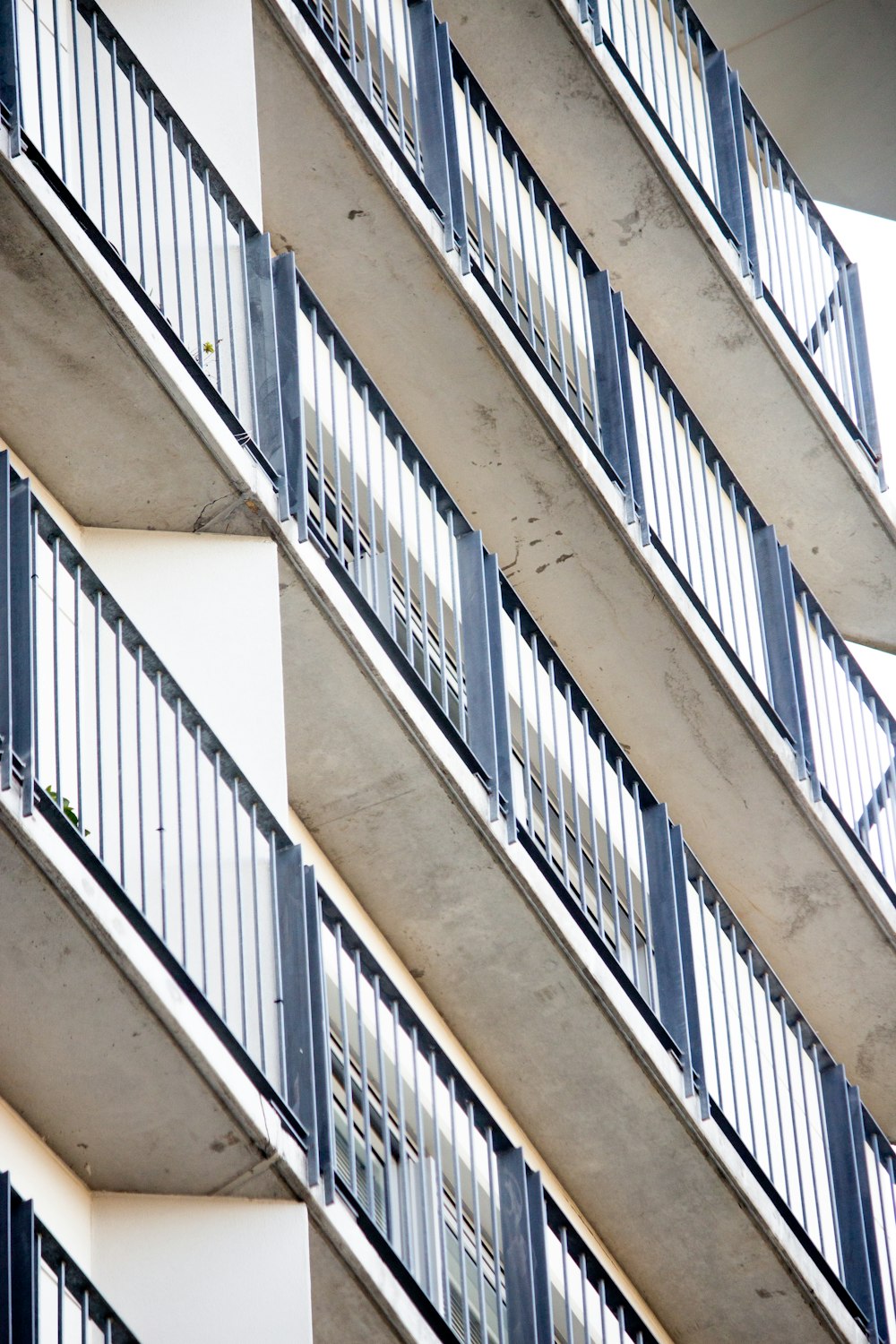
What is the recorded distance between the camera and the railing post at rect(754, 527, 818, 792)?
11.9m

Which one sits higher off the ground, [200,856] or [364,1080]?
[200,856]

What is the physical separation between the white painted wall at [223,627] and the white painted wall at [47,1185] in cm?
156

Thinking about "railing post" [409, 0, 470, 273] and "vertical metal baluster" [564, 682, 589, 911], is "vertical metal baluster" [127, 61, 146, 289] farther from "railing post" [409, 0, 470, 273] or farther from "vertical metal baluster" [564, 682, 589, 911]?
"vertical metal baluster" [564, 682, 589, 911]

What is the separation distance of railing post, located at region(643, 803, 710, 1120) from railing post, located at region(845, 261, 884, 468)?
4523mm

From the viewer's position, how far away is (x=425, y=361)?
11.0 m

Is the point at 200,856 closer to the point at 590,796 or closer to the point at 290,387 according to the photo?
the point at 290,387

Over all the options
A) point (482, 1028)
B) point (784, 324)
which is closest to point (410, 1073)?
point (482, 1028)

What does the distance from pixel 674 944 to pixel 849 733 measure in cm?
321

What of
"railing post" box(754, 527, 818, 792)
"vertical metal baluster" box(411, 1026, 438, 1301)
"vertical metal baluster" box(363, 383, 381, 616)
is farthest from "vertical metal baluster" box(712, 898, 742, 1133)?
"vertical metal baluster" box(363, 383, 381, 616)

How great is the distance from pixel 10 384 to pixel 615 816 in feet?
13.5

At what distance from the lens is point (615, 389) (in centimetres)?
1152

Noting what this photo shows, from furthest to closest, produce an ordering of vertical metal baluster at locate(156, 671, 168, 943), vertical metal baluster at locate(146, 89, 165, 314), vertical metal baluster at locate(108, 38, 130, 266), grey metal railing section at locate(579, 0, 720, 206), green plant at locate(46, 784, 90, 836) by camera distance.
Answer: grey metal railing section at locate(579, 0, 720, 206), vertical metal baluster at locate(146, 89, 165, 314), vertical metal baluster at locate(108, 38, 130, 266), vertical metal baluster at locate(156, 671, 168, 943), green plant at locate(46, 784, 90, 836)

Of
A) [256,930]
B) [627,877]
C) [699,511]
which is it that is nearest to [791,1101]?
[627,877]

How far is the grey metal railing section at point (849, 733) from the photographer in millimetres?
12625
